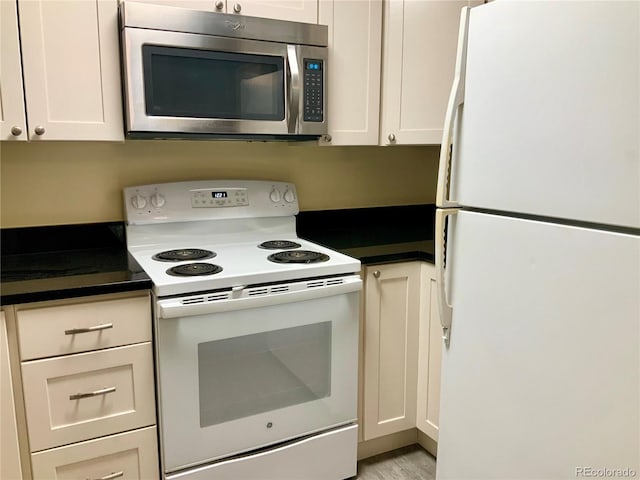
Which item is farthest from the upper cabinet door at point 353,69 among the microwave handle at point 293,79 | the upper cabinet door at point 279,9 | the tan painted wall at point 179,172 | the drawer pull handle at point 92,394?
the drawer pull handle at point 92,394

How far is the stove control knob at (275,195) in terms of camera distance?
2.34m

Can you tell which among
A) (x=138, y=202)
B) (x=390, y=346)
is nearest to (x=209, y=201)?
(x=138, y=202)

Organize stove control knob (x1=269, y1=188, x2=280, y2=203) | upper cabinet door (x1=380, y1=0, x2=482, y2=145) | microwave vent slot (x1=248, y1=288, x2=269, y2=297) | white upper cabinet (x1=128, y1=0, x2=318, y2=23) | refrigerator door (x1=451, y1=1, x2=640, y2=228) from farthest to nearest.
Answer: stove control knob (x1=269, y1=188, x2=280, y2=203) < upper cabinet door (x1=380, y1=0, x2=482, y2=145) < white upper cabinet (x1=128, y1=0, x2=318, y2=23) < microwave vent slot (x1=248, y1=288, x2=269, y2=297) < refrigerator door (x1=451, y1=1, x2=640, y2=228)

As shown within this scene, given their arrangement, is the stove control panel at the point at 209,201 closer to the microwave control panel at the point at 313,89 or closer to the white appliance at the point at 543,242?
the microwave control panel at the point at 313,89

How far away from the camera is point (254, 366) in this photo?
5.97 feet

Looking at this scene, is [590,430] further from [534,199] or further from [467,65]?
[467,65]

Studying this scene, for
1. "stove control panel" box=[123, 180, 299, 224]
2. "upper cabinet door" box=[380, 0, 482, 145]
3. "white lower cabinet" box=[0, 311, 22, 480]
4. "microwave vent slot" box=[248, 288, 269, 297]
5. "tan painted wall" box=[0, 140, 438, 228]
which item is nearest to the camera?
"white lower cabinet" box=[0, 311, 22, 480]

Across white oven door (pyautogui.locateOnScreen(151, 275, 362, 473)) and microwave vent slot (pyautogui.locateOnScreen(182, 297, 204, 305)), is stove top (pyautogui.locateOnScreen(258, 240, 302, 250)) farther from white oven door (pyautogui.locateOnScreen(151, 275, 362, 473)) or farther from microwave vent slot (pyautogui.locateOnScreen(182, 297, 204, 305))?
microwave vent slot (pyautogui.locateOnScreen(182, 297, 204, 305))

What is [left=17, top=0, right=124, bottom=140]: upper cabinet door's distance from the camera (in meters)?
1.66

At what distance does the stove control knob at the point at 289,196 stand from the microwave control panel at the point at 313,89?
410 millimetres

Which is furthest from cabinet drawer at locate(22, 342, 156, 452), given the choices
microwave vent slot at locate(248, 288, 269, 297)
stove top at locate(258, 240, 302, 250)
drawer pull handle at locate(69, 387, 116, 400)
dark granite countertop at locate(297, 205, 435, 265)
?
dark granite countertop at locate(297, 205, 435, 265)

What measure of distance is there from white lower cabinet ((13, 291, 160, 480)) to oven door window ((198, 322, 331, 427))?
194mm

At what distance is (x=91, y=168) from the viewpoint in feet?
6.81

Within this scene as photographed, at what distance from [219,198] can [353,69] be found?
778 millimetres
